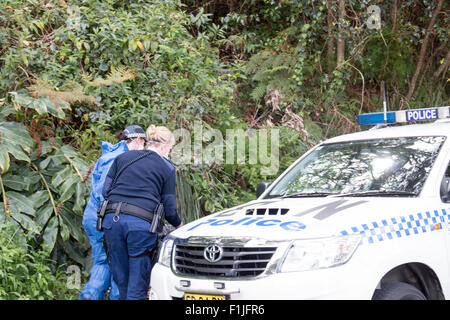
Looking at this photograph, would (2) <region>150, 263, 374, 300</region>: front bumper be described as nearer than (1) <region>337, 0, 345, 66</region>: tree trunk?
Yes

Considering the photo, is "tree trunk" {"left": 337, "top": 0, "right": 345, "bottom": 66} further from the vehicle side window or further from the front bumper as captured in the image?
the front bumper

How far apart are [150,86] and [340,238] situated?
14.9 ft

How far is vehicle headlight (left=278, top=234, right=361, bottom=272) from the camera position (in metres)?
3.72

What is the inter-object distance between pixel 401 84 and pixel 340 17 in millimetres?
2424

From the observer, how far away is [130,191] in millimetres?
4977

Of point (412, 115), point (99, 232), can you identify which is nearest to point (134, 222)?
point (99, 232)

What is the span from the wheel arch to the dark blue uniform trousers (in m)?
2.00

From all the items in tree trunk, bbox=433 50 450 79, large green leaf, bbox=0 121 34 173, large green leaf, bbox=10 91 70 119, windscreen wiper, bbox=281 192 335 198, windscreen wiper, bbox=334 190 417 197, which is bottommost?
windscreen wiper, bbox=281 192 335 198

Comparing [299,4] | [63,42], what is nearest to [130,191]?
[63,42]

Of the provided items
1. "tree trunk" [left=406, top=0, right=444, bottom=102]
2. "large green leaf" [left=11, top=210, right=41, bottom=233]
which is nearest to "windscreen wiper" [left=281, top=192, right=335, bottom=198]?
"large green leaf" [left=11, top=210, right=41, bottom=233]

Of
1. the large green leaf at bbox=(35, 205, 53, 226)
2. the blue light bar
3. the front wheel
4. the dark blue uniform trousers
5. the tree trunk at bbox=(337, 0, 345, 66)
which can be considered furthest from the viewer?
the tree trunk at bbox=(337, 0, 345, 66)

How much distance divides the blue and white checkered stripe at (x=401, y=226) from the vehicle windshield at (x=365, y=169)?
0.75 feet

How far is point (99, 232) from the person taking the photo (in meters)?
5.63

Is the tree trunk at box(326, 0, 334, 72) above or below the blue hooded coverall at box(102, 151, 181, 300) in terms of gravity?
above
